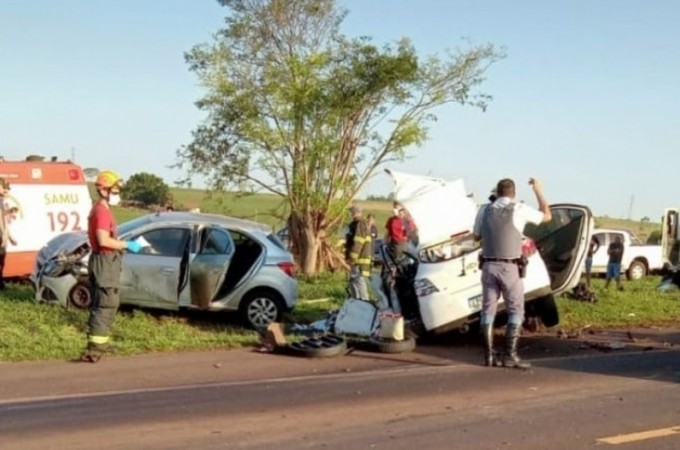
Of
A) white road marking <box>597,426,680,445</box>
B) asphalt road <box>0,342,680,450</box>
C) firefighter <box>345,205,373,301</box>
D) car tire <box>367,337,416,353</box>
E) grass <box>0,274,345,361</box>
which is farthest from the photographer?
firefighter <box>345,205,373,301</box>

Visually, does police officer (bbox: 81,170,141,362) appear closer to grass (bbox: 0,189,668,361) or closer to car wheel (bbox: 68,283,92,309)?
grass (bbox: 0,189,668,361)

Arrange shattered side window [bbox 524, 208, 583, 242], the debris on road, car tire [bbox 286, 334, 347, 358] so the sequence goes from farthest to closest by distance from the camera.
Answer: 1. the debris on road
2. shattered side window [bbox 524, 208, 583, 242]
3. car tire [bbox 286, 334, 347, 358]

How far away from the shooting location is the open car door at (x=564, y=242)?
45.0 ft

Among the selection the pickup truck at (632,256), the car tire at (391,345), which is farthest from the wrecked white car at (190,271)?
the pickup truck at (632,256)

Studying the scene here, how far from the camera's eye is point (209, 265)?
1427cm

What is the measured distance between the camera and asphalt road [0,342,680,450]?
24.3ft

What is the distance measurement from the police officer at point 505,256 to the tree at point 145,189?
30.1 meters

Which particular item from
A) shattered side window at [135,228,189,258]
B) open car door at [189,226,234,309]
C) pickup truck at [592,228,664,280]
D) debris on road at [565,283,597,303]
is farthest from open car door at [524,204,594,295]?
pickup truck at [592,228,664,280]

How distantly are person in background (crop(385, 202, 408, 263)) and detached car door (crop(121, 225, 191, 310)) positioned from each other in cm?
309

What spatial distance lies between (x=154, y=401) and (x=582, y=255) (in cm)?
708

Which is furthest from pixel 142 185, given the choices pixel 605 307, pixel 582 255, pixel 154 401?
pixel 154 401

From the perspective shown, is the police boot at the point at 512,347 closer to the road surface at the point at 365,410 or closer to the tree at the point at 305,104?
the road surface at the point at 365,410

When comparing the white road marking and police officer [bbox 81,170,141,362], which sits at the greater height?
police officer [bbox 81,170,141,362]

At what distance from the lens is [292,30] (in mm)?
25578
